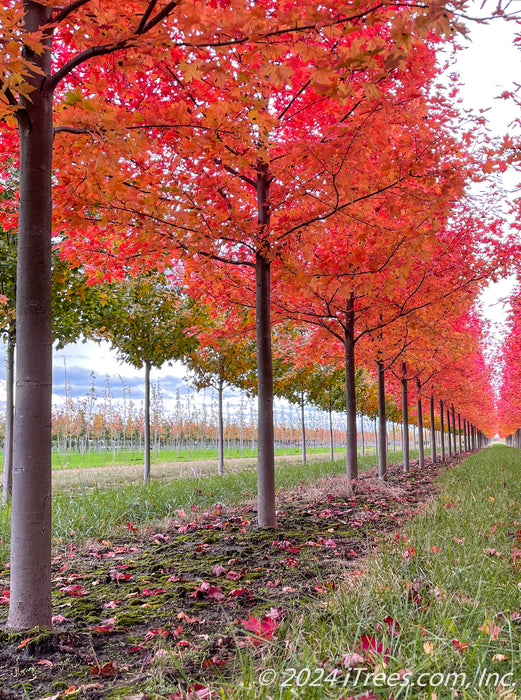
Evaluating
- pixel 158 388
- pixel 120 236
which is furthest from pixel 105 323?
pixel 158 388

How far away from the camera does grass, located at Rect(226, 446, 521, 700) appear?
1.70 metres

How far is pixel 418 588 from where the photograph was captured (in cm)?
268

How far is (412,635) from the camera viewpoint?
2.12 metres

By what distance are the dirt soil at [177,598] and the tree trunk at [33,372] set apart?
263 millimetres

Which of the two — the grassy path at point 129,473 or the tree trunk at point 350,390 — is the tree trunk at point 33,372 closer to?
the tree trunk at point 350,390

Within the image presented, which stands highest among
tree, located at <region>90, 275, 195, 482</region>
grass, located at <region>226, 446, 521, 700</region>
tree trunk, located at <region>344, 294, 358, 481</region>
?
tree, located at <region>90, 275, 195, 482</region>

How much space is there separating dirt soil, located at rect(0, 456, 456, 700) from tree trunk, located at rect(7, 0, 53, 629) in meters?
0.26

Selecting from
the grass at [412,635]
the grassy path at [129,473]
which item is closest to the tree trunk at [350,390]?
the grassy path at [129,473]

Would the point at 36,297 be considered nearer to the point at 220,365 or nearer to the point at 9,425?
the point at 9,425

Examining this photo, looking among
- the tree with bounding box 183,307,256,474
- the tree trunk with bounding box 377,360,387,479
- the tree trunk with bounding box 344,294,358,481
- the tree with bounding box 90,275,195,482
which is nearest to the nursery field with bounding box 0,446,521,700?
the tree trunk with bounding box 344,294,358,481

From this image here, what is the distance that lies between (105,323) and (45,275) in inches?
257

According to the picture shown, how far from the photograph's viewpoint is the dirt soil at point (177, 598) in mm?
2240

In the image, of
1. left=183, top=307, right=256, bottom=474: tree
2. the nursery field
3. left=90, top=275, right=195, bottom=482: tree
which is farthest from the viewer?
left=183, top=307, right=256, bottom=474: tree

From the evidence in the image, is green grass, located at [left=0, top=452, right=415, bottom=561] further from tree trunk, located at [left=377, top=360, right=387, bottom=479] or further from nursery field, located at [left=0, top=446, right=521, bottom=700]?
tree trunk, located at [left=377, top=360, right=387, bottom=479]
